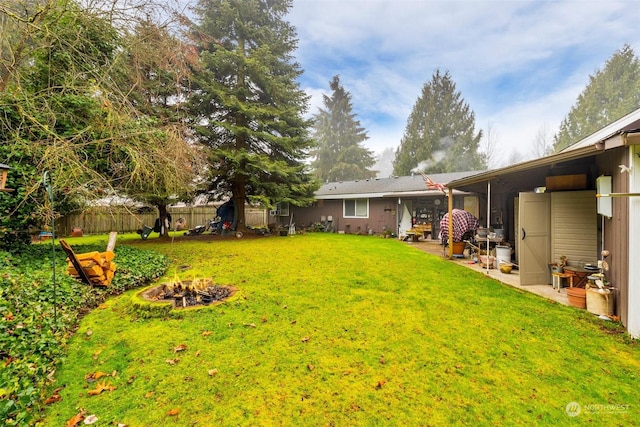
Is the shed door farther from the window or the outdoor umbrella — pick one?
the window

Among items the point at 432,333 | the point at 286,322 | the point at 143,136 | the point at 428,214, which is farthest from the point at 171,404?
the point at 428,214

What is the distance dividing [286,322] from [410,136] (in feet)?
92.5

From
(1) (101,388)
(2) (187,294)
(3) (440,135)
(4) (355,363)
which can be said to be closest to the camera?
(1) (101,388)

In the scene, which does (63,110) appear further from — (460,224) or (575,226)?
(460,224)

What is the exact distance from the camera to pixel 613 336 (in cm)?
332

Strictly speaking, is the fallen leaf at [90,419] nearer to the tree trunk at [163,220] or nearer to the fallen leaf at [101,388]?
the fallen leaf at [101,388]

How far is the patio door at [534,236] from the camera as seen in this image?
5391mm

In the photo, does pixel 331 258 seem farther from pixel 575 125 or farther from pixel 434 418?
pixel 575 125

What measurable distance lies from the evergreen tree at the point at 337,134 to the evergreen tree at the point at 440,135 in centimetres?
451

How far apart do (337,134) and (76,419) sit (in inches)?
1264

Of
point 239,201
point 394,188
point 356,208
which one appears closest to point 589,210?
point 394,188

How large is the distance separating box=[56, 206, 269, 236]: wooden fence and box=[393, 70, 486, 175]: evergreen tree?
54.7ft

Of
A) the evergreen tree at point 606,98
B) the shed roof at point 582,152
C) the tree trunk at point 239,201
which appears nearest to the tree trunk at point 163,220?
the tree trunk at point 239,201

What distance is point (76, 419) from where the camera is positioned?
204 centimetres
